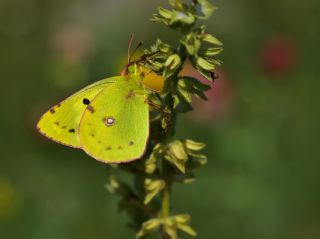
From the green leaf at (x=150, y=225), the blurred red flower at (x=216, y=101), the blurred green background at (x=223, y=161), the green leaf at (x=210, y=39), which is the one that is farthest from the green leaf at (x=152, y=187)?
the blurred red flower at (x=216, y=101)

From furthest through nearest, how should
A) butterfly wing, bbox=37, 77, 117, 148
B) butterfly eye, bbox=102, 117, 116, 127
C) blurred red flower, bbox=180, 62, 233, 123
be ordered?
blurred red flower, bbox=180, 62, 233, 123 → butterfly eye, bbox=102, 117, 116, 127 → butterfly wing, bbox=37, 77, 117, 148

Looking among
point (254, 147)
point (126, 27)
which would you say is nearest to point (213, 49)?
point (254, 147)

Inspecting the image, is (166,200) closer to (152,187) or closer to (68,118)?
(152,187)

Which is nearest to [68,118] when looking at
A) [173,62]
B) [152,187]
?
[152,187]

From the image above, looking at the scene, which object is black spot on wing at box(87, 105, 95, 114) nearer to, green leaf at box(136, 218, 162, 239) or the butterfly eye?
the butterfly eye

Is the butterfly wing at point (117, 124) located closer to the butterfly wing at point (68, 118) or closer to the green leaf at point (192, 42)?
the butterfly wing at point (68, 118)

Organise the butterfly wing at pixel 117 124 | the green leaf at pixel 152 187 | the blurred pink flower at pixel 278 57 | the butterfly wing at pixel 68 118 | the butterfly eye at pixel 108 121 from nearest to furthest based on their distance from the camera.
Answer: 1. the green leaf at pixel 152 187
2. the butterfly wing at pixel 117 124
3. the butterfly wing at pixel 68 118
4. the butterfly eye at pixel 108 121
5. the blurred pink flower at pixel 278 57

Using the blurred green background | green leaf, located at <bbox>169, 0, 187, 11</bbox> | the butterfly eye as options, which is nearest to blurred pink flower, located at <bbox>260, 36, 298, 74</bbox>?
the blurred green background

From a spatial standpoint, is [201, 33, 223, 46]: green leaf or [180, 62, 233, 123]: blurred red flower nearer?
[201, 33, 223, 46]: green leaf
